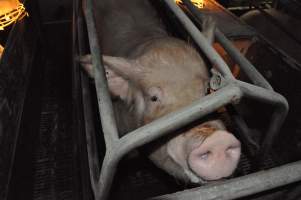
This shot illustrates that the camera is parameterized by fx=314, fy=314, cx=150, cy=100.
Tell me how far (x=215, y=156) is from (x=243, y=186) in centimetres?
41

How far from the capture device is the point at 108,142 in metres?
1.48

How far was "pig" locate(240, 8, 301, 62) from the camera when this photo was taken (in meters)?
4.32

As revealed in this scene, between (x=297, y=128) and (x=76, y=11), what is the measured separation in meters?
2.69

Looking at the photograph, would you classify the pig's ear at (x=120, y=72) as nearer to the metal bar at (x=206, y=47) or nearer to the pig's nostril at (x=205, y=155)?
the metal bar at (x=206, y=47)

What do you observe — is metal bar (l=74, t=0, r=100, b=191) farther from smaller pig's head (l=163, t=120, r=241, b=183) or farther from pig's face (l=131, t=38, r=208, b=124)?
smaller pig's head (l=163, t=120, r=241, b=183)

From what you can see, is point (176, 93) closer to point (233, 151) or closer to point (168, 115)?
point (233, 151)

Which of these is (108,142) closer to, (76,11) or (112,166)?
(112,166)

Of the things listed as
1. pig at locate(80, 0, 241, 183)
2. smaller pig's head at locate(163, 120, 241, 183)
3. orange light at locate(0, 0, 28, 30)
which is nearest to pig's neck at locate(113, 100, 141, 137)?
pig at locate(80, 0, 241, 183)

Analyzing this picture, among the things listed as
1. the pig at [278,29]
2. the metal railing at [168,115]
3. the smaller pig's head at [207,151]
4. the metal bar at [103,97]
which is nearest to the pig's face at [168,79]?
the smaller pig's head at [207,151]

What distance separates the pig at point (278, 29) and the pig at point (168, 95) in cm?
197

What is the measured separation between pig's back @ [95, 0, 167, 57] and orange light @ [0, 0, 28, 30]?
85 centimetres

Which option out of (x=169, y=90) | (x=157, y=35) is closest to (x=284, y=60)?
(x=157, y=35)

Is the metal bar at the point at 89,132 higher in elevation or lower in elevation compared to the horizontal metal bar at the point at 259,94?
lower

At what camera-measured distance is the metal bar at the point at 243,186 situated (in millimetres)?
1511
